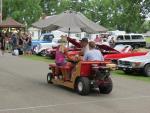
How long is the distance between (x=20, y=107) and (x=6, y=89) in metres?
3.38

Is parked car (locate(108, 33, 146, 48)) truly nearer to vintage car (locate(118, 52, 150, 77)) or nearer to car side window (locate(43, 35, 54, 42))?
car side window (locate(43, 35, 54, 42))

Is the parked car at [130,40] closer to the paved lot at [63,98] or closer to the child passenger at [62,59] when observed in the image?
the paved lot at [63,98]

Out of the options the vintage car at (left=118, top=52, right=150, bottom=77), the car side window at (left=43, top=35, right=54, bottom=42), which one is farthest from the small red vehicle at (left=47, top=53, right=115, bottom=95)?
the car side window at (left=43, top=35, right=54, bottom=42)

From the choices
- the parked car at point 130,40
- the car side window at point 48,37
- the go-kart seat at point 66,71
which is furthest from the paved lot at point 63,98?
the parked car at point 130,40

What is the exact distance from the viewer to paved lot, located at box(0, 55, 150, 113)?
11.5m

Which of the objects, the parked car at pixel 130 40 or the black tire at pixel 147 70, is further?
the parked car at pixel 130 40

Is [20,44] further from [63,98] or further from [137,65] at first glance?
[63,98]

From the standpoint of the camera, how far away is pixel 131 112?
11273 mm

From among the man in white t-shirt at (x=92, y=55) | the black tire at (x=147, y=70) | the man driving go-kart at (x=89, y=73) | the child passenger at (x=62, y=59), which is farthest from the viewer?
the black tire at (x=147, y=70)

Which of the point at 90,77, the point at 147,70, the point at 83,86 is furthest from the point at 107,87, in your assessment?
the point at 147,70

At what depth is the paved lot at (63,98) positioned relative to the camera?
454 inches

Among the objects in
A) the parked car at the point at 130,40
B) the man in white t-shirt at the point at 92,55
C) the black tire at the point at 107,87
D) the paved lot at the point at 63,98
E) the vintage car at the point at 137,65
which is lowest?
the paved lot at the point at 63,98

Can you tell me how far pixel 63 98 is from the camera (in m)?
13.2

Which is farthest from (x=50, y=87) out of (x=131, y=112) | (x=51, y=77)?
(x=131, y=112)
